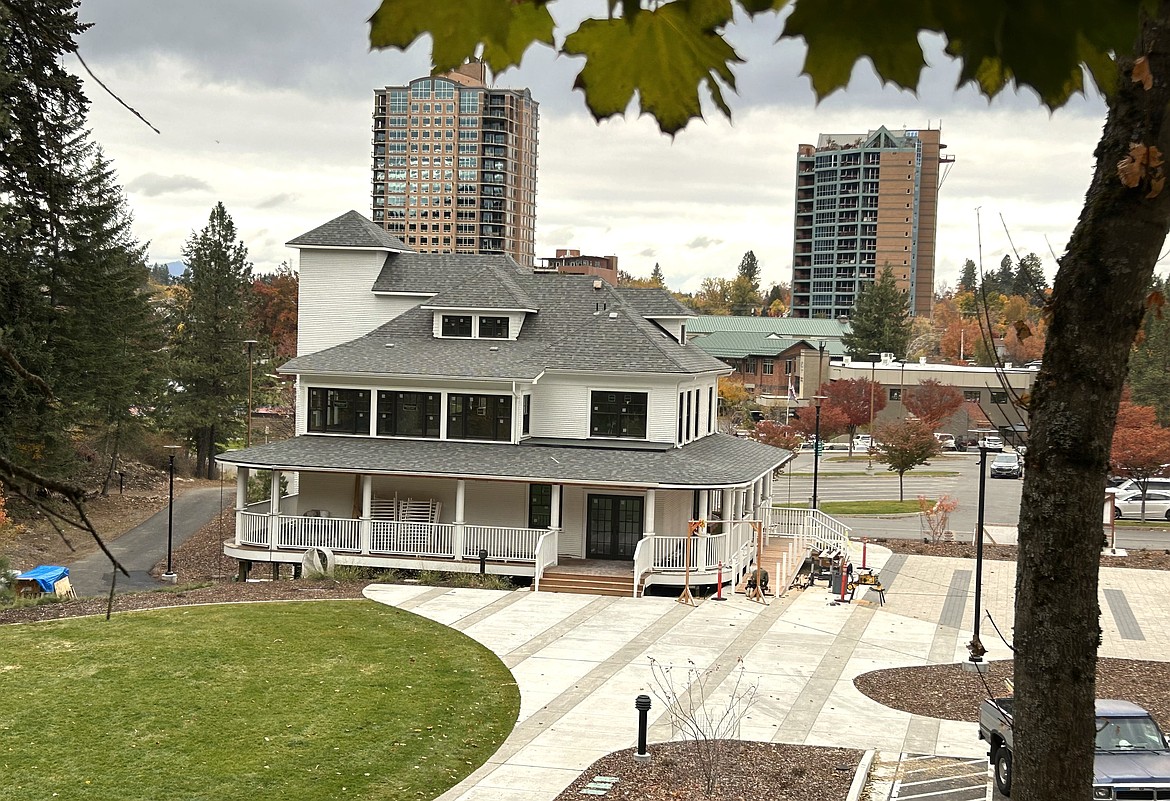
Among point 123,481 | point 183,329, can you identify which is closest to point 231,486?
point 123,481

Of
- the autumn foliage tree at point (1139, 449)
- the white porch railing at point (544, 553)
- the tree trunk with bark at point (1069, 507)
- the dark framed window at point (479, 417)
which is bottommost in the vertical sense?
the white porch railing at point (544, 553)

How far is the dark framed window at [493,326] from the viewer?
3381cm

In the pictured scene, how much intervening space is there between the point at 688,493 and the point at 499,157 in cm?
10236

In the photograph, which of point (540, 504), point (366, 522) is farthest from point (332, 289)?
point (540, 504)

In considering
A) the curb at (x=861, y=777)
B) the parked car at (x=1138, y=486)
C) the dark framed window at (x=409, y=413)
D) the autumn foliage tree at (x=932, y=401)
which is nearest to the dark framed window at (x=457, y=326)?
the dark framed window at (x=409, y=413)

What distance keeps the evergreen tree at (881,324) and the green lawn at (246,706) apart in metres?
76.1

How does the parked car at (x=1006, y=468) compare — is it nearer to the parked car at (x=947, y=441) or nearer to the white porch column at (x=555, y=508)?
the parked car at (x=947, y=441)

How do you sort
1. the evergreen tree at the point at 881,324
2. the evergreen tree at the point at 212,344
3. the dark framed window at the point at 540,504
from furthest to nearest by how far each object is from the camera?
1. the evergreen tree at the point at 881,324
2. the evergreen tree at the point at 212,344
3. the dark framed window at the point at 540,504

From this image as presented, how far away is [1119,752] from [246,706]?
1226cm

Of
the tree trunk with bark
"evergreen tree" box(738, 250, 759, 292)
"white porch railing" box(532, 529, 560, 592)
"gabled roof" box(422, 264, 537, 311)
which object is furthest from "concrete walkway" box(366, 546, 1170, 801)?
"evergreen tree" box(738, 250, 759, 292)

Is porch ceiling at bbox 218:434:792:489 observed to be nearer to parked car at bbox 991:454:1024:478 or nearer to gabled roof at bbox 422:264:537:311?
gabled roof at bbox 422:264:537:311

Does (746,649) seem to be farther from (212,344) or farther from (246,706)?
(212,344)

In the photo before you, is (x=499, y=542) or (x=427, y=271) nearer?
(x=499, y=542)

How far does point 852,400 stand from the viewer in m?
69.1
